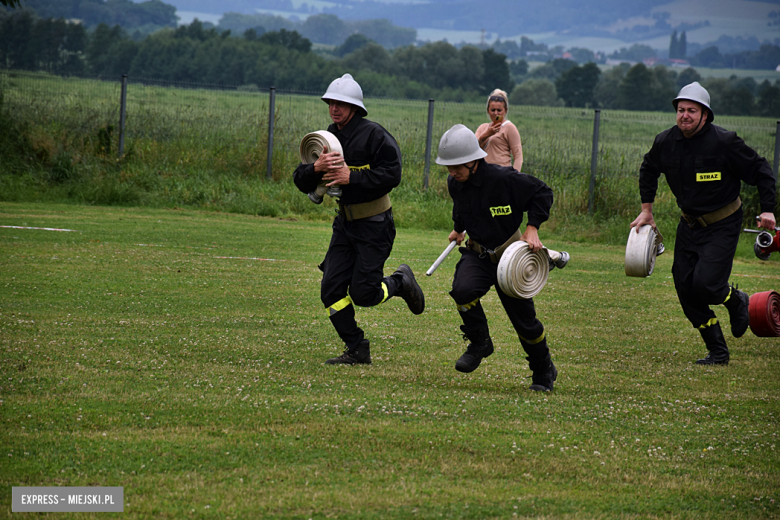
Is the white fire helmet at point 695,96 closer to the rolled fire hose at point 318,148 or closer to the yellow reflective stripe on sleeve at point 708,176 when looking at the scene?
the yellow reflective stripe on sleeve at point 708,176

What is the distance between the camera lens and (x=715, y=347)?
743 centimetres

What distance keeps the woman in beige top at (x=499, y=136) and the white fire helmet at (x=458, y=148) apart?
4.91 metres

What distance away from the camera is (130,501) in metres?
3.68

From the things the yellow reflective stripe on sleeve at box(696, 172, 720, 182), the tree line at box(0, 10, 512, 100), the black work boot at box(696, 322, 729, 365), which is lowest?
the black work boot at box(696, 322, 729, 365)

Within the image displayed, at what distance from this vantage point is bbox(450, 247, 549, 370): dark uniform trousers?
19.9 ft

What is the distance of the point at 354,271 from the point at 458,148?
1484 mm

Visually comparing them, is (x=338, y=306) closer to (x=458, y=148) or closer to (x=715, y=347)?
(x=458, y=148)

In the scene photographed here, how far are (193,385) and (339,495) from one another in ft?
6.96

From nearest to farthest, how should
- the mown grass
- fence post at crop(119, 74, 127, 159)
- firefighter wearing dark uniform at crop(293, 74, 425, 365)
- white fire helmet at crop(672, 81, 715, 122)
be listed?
firefighter wearing dark uniform at crop(293, 74, 425, 365), white fire helmet at crop(672, 81, 715, 122), the mown grass, fence post at crop(119, 74, 127, 159)

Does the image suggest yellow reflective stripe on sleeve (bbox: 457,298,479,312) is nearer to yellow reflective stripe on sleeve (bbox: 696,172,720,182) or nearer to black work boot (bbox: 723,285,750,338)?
yellow reflective stripe on sleeve (bbox: 696,172,720,182)

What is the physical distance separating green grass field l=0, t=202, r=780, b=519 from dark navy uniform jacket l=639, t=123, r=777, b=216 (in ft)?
5.00

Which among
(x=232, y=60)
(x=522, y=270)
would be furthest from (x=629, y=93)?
(x=522, y=270)

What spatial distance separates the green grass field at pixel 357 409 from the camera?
3.95 meters

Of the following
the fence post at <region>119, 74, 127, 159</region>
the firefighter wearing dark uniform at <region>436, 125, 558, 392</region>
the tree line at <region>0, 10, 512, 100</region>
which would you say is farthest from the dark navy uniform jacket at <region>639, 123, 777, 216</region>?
the tree line at <region>0, 10, 512, 100</region>
